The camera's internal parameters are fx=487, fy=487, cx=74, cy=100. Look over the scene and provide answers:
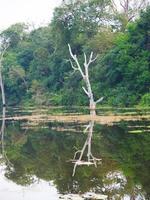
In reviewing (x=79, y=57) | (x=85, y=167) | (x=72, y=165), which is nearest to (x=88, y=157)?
(x=72, y=165)

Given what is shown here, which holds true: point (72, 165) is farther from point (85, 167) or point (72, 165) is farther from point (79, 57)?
point (79, 57)

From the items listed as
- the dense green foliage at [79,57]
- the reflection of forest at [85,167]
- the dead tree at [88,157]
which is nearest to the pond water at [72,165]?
the reflection of forest at [85,167]

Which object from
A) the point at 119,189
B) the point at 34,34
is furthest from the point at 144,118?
the point at 34,34

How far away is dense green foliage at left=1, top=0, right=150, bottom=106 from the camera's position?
36.5 metres

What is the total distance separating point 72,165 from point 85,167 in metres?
0.63

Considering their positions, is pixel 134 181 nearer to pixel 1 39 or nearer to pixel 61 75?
pixel 61 75

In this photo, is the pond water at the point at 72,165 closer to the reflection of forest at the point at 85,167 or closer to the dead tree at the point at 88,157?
the reflection of forest at the point at 85,167

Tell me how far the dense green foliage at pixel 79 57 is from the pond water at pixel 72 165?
45.5ft

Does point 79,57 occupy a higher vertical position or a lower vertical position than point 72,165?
higher

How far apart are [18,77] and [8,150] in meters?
42.2

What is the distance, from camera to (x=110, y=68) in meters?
39.2

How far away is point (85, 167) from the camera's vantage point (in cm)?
1269

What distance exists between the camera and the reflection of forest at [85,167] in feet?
34.3

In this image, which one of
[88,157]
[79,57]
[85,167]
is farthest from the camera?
[79,57]
